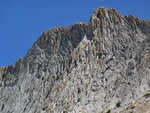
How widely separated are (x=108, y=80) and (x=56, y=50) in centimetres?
2407

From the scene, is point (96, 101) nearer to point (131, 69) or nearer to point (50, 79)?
point (131, 69)

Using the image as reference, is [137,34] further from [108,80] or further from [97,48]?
[108,80]

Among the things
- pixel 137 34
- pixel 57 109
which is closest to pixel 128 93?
pixel 57 109

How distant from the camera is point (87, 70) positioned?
72.9 m

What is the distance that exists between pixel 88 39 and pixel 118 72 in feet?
46.7

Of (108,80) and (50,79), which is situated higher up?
(50,79)

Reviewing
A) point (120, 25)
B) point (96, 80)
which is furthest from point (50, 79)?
point (120, 25)

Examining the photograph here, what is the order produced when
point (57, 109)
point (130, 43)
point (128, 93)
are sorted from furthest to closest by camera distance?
point (130, 43)
point (57, 109)
point (128, 93)

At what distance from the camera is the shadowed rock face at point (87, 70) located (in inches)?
2520

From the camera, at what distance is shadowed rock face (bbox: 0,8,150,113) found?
210 feet

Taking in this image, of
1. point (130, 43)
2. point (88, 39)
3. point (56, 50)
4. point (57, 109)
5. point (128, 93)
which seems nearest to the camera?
point (128, 93)

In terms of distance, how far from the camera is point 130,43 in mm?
74875

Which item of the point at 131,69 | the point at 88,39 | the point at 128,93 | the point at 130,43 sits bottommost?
the point at 128,93

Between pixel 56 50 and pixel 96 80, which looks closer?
pixel 96 80
